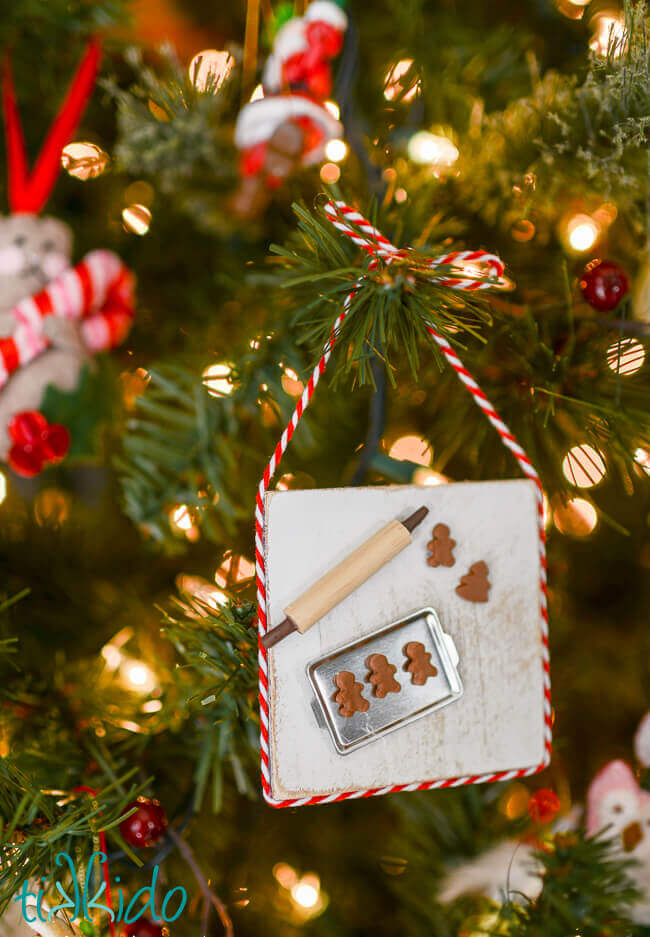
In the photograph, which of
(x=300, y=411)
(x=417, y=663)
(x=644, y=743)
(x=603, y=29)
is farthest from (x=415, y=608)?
(x=603, y=29)

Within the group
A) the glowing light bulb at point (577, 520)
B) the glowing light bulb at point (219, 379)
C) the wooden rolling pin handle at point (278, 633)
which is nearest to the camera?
the wooden rolling pin handle at point (278, 633)

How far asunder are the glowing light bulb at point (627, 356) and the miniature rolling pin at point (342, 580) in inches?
6.5

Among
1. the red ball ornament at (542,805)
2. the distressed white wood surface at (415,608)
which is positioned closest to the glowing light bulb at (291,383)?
the distressed white wood surface at (415,608)

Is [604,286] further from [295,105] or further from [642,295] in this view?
[295,105]

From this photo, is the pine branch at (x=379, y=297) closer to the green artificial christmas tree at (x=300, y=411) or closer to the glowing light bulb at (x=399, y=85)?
the green artificial christmas tree at (x=300, y=411)

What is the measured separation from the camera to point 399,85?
488 millimetres

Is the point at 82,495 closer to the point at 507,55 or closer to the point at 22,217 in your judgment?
the point at 22,217

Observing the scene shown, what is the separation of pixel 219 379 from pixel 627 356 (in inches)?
10.7

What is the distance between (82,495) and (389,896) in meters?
0.47

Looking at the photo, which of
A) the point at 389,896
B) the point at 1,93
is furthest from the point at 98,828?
the point at 1,93

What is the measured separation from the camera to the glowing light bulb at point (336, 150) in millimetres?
486

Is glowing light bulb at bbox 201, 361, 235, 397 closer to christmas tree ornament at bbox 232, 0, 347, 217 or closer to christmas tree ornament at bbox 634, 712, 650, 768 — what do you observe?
christmas tree ornament at bbox 232, 0, 347, 217

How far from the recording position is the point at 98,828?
0.35 m

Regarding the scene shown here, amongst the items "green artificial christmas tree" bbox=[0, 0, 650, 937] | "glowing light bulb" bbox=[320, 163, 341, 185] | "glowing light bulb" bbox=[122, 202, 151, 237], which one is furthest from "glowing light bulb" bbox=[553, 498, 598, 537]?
"glowing light bulb" bbox=[122, 202, 151, 237]
